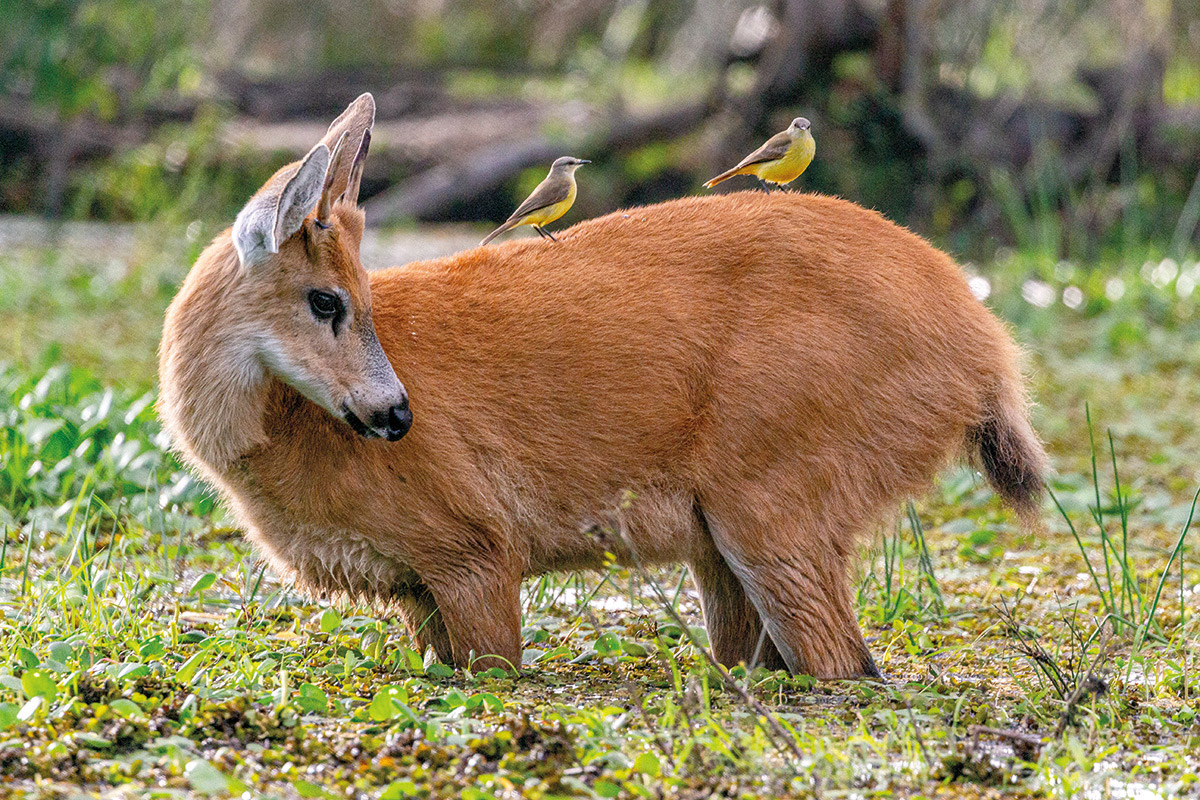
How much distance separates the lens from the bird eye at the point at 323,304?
3969 mm

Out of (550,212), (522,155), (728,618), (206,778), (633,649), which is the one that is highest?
(522,155)

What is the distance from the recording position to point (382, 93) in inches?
643

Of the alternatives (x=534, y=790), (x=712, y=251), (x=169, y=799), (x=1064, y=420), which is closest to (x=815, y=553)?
(x=712, y=251)

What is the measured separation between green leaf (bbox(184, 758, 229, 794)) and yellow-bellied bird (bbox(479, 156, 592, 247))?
1841 mm

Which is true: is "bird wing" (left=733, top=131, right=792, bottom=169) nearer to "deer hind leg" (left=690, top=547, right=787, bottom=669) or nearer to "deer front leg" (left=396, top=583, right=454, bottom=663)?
"deer hind leg" (left=690, top=547, right=787, bottom=669)

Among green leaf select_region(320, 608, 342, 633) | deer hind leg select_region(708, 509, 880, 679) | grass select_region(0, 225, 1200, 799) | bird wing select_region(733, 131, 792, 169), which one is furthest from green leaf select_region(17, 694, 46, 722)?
bird wing select_region(733, 131, 792, 169)

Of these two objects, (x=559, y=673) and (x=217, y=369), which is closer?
(x=217, y=369)

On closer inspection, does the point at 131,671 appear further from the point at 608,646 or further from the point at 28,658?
the point at 608,646

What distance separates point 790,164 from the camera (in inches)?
171

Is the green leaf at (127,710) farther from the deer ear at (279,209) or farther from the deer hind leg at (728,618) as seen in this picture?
the deer hind leg at (728,618)

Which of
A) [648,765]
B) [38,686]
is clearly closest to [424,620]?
[38,686]

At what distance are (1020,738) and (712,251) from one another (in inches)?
69.7

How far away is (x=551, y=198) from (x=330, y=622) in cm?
145

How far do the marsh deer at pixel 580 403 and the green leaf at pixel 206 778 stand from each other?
1.08 metres
